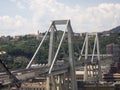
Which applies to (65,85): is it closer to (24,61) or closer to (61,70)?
(61,70)

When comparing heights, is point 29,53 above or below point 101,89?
above

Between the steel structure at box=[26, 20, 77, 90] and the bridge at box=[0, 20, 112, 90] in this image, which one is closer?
the bridge at box=[0, 20, 112, 90]

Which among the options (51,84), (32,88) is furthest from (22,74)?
(32,88)

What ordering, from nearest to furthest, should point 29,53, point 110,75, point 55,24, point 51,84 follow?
point 51,84 < point 55,24 < point 110,75 < point 29,53

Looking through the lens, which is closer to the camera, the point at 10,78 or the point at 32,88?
the point at 10,78

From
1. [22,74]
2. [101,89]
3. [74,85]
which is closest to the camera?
[22,74]

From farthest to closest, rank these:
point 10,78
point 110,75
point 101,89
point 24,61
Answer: point 24,61
point 110,75
point 101,89
point 10,78

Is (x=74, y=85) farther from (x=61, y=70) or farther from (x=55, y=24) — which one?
(x=55, y=24)

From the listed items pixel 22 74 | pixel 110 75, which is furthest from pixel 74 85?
pixel 110 75

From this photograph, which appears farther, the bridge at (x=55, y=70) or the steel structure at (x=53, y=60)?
the steel structure at (x=53, y=60)
